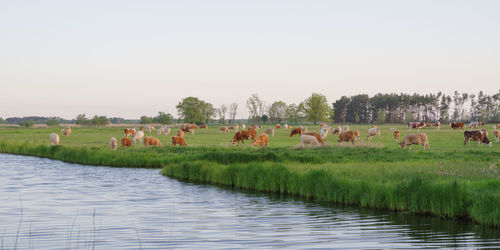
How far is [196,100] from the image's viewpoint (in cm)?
15562

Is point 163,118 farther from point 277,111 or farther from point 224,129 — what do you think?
point 224,129

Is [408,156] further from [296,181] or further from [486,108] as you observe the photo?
[486,108]

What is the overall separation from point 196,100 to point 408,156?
12709cm

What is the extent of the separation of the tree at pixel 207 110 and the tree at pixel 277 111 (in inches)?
1090

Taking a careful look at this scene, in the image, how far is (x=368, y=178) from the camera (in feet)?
66.9

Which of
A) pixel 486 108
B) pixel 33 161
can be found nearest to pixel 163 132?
pixel 33 161

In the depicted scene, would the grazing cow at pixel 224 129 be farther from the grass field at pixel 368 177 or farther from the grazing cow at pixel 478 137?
the grazing cow at pixel 478 137

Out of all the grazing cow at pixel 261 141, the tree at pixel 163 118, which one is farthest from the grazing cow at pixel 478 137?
the tree at pixel 163 118

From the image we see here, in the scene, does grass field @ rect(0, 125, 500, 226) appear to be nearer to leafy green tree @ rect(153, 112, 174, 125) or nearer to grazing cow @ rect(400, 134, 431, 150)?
grazing cow @ rect(400, 134, 431, 150)

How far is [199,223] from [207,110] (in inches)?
5775

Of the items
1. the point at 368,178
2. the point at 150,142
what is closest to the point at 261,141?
the point at 150,142

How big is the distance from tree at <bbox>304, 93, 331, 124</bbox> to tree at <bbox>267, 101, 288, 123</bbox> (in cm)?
2877

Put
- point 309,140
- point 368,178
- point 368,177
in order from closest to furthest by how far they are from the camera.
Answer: point 368,178 → point 368,177 → point 309,140

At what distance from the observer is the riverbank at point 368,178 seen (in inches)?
621
